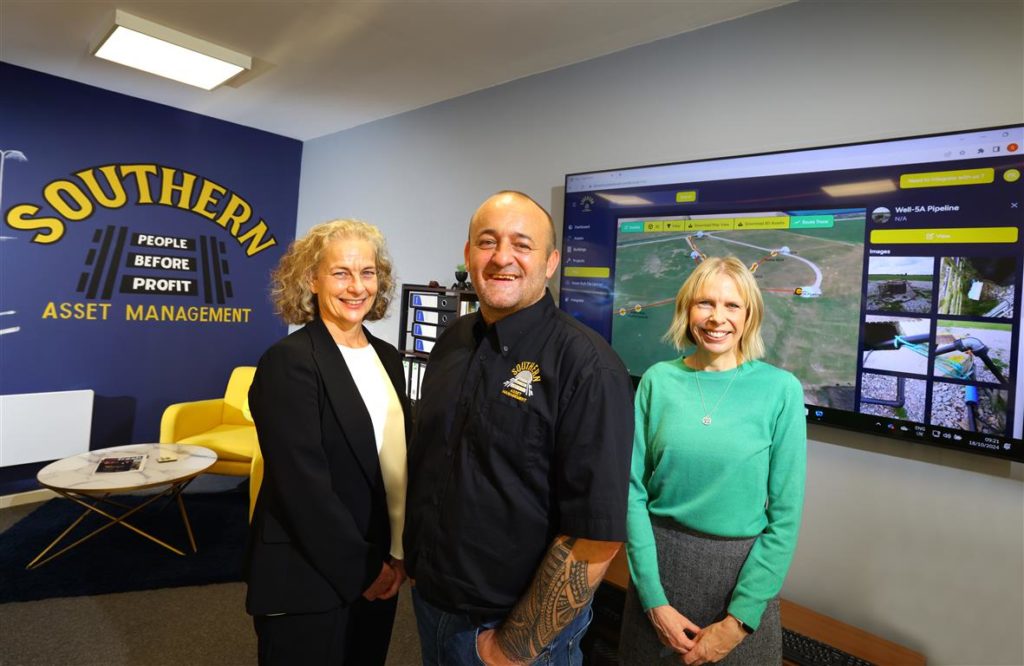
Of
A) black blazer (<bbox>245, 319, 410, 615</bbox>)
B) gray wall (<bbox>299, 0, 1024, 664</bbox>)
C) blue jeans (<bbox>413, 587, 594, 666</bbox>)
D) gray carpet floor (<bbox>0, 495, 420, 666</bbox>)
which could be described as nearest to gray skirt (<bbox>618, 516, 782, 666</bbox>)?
blue jeans (<bbox>413, 587, 594, 666</bbox>)

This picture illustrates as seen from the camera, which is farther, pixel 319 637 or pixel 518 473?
pixel 319 637

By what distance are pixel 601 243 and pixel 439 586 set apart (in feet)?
6.69

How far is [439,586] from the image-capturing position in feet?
3.87

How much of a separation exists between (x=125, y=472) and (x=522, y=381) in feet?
9.46

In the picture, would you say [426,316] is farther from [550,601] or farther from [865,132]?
[550,601]

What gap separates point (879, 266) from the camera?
204 centimetres

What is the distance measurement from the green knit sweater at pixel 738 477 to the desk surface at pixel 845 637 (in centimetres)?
80

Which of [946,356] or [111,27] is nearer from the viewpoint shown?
[946,356]

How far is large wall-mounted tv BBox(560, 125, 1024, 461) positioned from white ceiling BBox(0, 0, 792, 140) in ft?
2.35

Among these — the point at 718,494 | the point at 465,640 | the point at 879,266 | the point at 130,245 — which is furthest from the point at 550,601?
the point at 130,245

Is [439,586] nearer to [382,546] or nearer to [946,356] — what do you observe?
[382,546]

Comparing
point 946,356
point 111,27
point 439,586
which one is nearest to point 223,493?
point 111,27

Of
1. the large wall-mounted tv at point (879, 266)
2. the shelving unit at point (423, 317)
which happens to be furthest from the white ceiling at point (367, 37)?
the shelving unit at point (423, 317)

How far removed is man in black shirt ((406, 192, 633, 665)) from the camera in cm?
111
